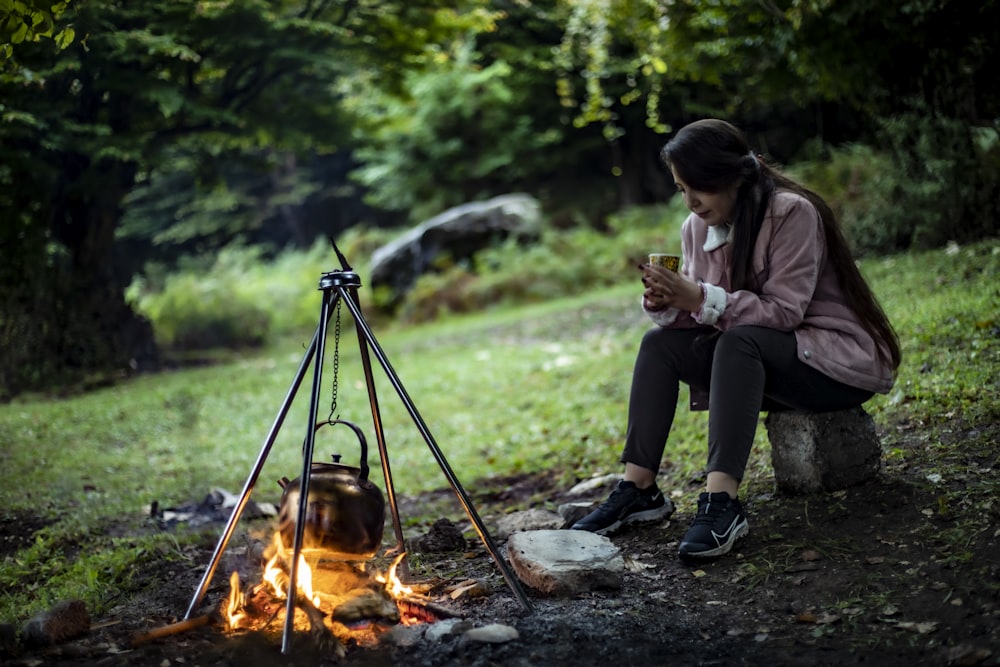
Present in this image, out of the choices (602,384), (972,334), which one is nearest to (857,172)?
(602,384)

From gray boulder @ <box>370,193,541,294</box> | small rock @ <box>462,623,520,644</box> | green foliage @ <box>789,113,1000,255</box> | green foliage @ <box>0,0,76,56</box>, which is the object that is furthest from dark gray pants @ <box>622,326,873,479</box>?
gray boulder @ <box>370,193,541,294</box>

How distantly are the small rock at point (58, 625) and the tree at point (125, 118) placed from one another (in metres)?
4.31

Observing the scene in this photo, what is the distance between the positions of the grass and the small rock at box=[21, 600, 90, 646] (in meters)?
0.38

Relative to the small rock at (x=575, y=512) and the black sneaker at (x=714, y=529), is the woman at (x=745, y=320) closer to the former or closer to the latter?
the black sneaker at (x=714, y=529)

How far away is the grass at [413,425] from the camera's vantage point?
4.10 m

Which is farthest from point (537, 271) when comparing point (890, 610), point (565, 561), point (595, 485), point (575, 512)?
point (890, 610)

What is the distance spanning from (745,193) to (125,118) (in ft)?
23.4

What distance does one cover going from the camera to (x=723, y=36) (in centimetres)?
819

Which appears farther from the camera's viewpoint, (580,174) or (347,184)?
(347,184)

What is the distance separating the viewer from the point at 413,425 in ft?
23.7

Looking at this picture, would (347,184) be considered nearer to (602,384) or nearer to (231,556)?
(602,384)

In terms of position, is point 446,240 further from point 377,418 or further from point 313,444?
point 313,444

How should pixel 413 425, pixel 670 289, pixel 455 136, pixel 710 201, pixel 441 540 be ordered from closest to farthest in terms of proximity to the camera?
pixel 670 289 < pixel 710 201 < pixel 441 540 < pixel 413 425 < pixel 455 136

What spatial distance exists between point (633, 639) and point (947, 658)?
2.82ft
